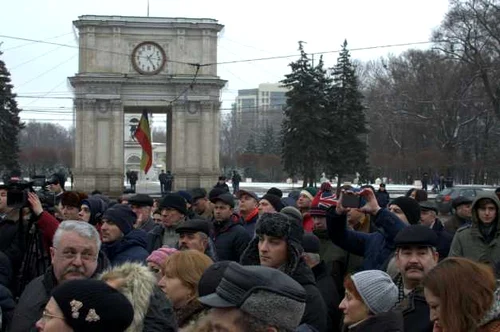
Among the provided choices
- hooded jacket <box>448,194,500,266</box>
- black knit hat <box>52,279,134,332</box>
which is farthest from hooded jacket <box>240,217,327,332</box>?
hooded jacket <box>448,194,500,266</box>

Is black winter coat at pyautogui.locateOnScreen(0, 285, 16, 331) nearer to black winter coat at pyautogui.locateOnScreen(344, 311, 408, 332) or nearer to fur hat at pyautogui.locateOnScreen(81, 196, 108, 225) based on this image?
black winter coat at pyautogui.locateOnScreen(344, 311, 408, 332)

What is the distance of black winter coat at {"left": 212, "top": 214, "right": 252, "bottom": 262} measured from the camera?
9.18m

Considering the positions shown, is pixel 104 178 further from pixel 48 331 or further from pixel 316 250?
pixel 48 331

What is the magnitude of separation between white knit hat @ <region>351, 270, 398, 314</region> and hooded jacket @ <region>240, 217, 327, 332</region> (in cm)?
41

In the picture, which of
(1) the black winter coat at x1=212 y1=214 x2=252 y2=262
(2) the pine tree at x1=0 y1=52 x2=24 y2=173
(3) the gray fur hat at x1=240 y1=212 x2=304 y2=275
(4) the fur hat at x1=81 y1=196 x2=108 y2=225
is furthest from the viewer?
(2) the pine tree at x1=0 y1=52 x2=24 y2=173

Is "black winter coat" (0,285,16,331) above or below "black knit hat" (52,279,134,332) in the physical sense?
below

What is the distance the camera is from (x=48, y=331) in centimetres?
391

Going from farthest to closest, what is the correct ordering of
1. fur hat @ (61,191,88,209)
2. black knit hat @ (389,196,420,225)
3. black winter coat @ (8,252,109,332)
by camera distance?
fur hat @ (61,191,88,209) < black knit hat @ (389,196,420,225) < black winter coat @ (8,252,109,332)

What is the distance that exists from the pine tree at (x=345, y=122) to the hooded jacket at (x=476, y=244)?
4874 centimetres

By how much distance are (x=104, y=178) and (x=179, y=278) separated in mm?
47308

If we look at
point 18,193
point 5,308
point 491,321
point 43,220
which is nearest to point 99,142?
point 18,193

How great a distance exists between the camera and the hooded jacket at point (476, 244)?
8.40 m

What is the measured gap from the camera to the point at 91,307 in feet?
12.6

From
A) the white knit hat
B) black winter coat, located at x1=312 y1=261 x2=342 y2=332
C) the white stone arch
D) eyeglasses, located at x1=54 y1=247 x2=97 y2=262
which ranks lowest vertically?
black winter coat, located at x1=312 y1=261 x2=342 y2=332
